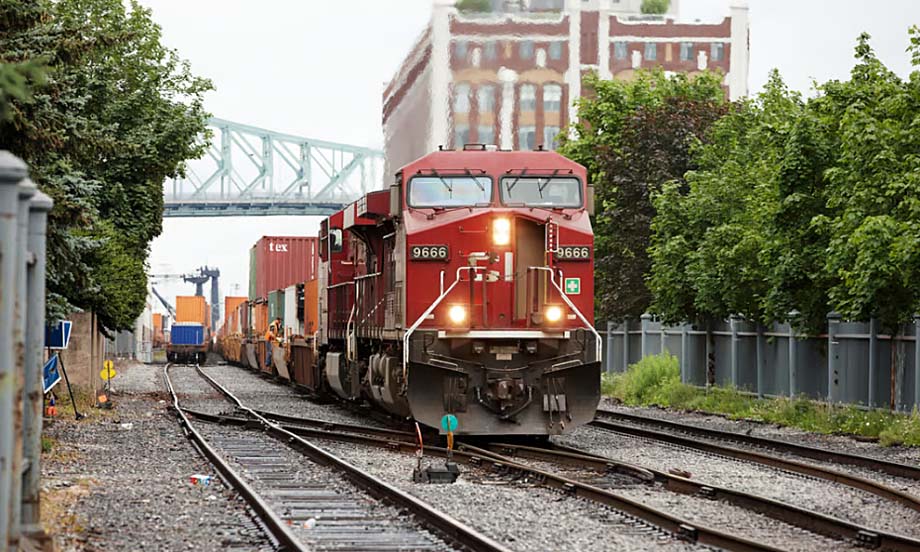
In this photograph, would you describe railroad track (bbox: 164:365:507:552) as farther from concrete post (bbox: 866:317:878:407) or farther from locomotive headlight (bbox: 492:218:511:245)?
concrete post (bbox: 866:317:878:407)

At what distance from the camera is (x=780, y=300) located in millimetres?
25438

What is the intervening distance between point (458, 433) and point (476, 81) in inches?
2747

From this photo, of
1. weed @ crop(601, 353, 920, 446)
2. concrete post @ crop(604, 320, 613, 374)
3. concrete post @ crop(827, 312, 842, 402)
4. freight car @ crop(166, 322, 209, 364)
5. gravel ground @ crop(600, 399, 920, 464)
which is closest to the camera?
gravel ground @ crop(600, 399, 920, 464)

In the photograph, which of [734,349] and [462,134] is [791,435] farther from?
[462,134]

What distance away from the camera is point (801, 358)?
2789cm

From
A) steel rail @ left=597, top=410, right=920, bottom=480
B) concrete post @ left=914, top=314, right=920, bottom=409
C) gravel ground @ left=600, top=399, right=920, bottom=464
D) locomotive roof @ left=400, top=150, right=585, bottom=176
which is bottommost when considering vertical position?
gravel ground @ left=600, top=399, right=920, bottom=464

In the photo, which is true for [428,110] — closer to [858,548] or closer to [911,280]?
[911,280]

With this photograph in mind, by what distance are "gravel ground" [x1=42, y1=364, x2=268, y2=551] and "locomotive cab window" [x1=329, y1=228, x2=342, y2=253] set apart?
5173mm

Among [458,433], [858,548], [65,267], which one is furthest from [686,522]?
[65,267]

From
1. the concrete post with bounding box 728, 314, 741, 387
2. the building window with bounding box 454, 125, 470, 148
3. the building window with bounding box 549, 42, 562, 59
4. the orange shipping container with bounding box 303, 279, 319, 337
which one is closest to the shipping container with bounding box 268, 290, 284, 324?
the orange shipping container with bounding box 303, 279, 319, 337

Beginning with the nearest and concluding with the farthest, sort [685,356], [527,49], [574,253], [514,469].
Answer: [514,469] → [574,253] → [685,356] → [527,49]

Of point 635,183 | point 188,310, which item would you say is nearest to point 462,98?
point 188,310

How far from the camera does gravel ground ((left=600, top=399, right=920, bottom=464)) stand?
776 inches

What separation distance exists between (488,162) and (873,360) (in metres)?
8.65
